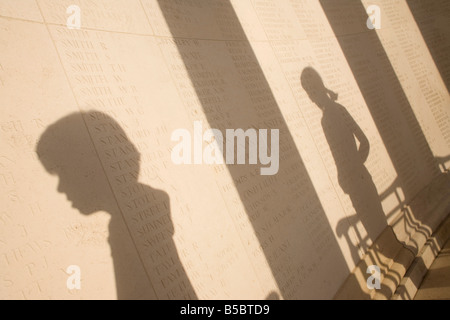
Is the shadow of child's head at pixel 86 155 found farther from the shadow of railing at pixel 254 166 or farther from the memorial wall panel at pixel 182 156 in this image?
the shadow of railing at pixel 254 166

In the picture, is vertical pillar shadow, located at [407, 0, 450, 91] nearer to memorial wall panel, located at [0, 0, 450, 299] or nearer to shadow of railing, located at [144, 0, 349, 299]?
memorial wall panel, located at [0, 0, 450, 299]

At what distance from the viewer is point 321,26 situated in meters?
4.79

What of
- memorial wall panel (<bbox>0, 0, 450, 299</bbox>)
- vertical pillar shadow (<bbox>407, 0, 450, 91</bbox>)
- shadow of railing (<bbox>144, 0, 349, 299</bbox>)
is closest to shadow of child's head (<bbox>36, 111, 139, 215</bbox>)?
memorial wall panel (<bbox>0, 0, 450, 299</bbox>)

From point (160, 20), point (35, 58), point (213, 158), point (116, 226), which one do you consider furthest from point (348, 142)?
point (35, 58)

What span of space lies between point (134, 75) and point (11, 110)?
37.3 inches

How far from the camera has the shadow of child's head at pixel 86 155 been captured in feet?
5.78

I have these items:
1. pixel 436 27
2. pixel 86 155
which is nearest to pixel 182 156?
pixel 86 155

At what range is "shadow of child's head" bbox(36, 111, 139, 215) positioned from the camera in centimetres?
176

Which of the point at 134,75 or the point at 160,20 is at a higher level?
the point at 160,20

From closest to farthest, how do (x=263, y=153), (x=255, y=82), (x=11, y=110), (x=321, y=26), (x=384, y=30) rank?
1. (x=11, y=110)
2. (x=263, y=153)
3. (x=255, y=82)
4. (x=321, y=26)
5. (x=384, y=30)

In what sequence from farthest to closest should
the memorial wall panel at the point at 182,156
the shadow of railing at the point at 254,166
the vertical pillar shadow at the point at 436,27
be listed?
1. the vertical pillar shadow at the point at 436,27
2. the shadow of railing at the point at 254,166
3. the memorial wall panel at the point at 182,156

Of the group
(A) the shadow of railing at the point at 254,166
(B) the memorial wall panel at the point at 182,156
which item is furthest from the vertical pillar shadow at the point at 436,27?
(A) the shadow of railing at the point at 254,166
